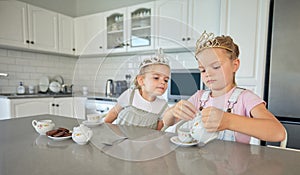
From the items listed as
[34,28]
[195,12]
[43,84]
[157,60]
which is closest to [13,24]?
[34,28]

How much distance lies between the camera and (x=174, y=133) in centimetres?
72

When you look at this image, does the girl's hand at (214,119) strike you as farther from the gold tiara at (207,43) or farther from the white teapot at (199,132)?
the gold tiara at (207,43)

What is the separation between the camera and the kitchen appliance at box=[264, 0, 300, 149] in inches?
55.2

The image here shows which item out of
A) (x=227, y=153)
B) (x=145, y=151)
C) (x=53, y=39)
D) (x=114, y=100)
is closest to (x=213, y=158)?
(x=227, y=153)

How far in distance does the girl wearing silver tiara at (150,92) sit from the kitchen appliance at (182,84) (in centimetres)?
3

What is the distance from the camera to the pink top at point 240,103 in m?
0.66

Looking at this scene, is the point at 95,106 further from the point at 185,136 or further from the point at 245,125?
the point at 245,125

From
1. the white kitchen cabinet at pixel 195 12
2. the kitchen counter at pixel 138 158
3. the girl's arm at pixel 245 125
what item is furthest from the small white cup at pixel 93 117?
the white kitchen cabinet at pixel 195 12

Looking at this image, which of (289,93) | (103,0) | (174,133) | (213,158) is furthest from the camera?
(103,0)

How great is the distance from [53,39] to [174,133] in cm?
247

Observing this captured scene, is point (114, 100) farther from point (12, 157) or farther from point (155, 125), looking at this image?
point (12, 157)

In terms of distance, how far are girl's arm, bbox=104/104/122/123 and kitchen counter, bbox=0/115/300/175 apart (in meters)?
0.12

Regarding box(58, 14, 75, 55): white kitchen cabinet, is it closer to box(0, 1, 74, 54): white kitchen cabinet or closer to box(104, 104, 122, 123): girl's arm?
box(0, 1, 74, 54): white kitchen cabinet

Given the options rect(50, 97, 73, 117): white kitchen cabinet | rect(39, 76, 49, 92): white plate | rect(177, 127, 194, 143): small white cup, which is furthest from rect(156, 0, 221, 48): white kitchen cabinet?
rect(39, 76, 49, 92): white plate
